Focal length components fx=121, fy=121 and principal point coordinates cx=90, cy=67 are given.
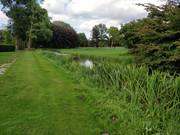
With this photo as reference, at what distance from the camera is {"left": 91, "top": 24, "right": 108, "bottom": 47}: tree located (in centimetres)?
6144

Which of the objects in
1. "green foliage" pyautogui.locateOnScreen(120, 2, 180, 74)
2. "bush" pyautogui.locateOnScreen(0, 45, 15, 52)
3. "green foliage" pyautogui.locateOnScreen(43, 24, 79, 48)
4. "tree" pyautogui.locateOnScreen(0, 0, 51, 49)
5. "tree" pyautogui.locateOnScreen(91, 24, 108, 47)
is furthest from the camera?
"tree" pyautogui.locateOnScreen(91, 24, 108, 47)

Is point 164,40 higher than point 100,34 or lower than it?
lower

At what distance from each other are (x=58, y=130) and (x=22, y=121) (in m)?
0.72

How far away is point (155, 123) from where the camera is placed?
2217mm

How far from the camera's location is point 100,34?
2451 inches

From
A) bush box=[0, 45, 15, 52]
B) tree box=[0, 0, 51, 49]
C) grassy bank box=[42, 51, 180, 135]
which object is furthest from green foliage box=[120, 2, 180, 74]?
tree box=[0, 0, 51, 49]

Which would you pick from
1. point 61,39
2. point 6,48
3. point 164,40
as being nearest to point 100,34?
point 61,39

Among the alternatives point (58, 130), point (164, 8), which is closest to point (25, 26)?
point (164, 8)

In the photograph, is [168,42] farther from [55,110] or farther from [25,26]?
[25,26]

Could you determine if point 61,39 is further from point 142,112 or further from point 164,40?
point 142,112

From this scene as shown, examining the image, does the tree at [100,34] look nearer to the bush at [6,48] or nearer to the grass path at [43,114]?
the bush at [6,48]

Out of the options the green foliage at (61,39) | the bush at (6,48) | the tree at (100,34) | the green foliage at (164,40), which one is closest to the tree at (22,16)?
the bush at (6,48)

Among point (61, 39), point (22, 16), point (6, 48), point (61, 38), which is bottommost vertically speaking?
point (6, 48)

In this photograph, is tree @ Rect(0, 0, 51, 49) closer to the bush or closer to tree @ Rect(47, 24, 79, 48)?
the bush
